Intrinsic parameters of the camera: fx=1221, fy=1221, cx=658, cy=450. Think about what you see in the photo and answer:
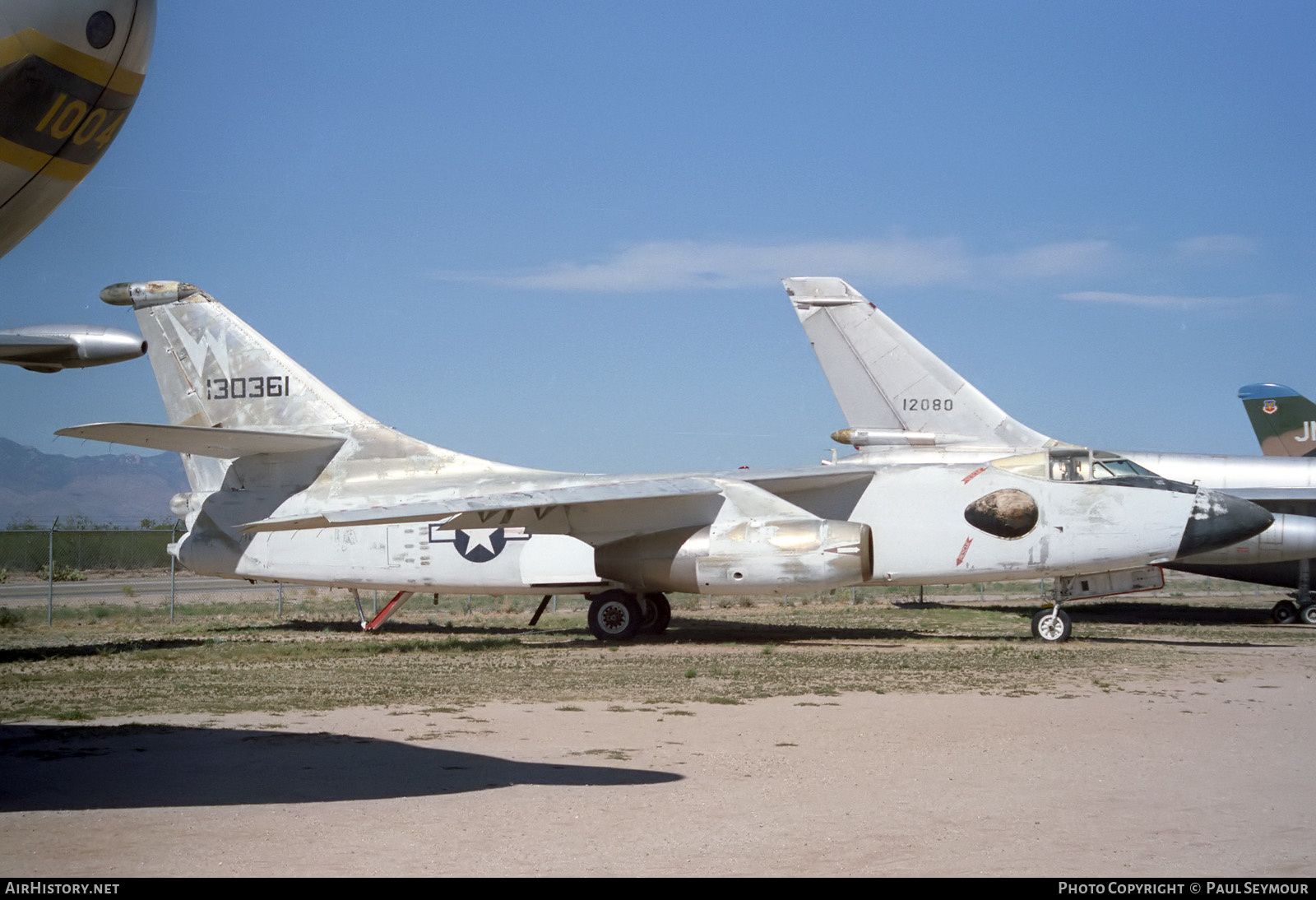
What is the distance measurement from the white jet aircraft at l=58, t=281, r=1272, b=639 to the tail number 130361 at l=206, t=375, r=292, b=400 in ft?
0.09

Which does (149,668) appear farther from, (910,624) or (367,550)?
(910,624)

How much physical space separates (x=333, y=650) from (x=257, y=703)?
526cm

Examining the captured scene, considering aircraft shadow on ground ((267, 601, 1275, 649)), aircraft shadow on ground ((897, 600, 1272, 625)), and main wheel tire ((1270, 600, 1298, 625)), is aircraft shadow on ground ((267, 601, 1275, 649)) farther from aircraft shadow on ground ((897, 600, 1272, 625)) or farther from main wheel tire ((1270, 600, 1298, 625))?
main wheel tire ((1270, 600, 1298, 625))

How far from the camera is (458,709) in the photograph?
1053cm

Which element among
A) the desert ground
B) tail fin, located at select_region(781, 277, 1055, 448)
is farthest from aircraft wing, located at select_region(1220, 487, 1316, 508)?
the desert ground

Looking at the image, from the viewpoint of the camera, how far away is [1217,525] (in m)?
→ 16.0

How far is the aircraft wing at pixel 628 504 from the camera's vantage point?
1648 centimetres

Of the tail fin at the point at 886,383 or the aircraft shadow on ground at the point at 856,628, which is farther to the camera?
the tail fin at the point at 886,383

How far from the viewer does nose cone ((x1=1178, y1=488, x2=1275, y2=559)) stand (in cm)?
1605

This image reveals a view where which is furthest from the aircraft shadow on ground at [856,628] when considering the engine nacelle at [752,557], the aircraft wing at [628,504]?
the aircraft wing at [628,504]

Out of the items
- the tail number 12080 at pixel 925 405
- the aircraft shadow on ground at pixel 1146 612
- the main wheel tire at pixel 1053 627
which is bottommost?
the aircraft shadow on ground at pixel 1146 612

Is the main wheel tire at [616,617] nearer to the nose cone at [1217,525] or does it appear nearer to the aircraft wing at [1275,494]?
the nose cone at [1217,525]

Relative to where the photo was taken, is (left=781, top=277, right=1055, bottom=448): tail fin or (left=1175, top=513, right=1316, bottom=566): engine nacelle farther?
(left=781, top=277, right=1055, bottom=448): tail fin

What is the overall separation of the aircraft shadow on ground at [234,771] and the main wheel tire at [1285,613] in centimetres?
1944
